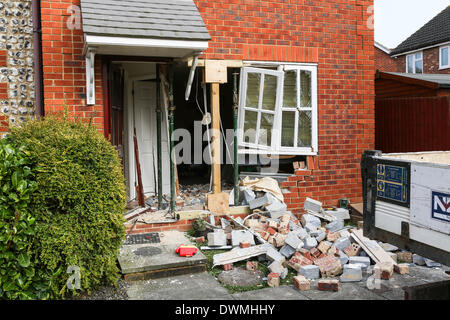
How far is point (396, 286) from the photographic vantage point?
4559 millimetres

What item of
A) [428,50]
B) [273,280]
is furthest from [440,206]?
[428,50]

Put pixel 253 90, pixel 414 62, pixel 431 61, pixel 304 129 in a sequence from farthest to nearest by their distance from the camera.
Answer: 1. pixel 414 62
2. pixel 431 61
3. pixel 304 129
4. pixel 253 90

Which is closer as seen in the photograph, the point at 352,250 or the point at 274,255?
the point at 274,255

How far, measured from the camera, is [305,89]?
23.9ft

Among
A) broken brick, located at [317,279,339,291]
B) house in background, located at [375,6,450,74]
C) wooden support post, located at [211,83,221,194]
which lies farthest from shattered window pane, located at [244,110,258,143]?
house in background, located at [375,6,450,74]

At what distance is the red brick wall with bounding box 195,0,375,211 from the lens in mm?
6734

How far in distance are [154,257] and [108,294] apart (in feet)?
2.69

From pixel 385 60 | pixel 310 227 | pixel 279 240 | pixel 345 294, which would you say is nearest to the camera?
pixel 345 294

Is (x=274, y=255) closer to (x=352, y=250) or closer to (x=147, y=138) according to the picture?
(x=352, y=250)

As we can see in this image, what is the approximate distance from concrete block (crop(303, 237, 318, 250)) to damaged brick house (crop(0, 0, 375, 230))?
1.67 metres

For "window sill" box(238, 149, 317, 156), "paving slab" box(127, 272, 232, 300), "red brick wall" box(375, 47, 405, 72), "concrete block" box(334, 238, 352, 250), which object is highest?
"red brick wall" box(375, 47, 405, 72)

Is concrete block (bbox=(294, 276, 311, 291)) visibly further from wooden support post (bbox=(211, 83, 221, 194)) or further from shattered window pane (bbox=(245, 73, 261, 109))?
shattered window pane (bbox=(245, 73, 261, 109))

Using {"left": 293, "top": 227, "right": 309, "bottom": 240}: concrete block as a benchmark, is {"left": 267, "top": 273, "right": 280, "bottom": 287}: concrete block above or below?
below

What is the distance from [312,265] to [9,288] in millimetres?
3325
